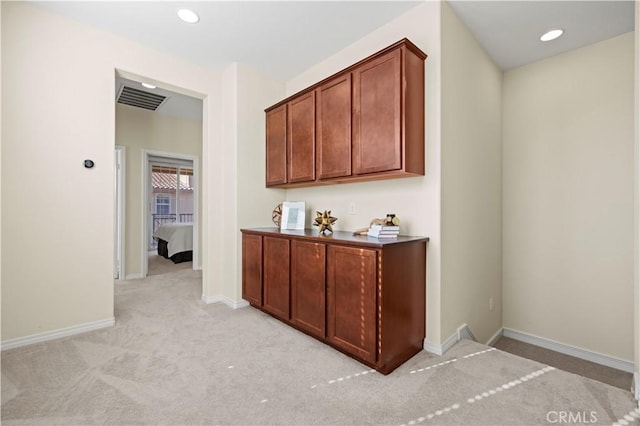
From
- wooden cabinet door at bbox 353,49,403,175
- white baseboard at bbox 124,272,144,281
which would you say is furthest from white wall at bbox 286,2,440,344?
white baseboard at bbox 124,272,144,281

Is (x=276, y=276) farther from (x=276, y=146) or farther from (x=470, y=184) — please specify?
(x=470, y=184)

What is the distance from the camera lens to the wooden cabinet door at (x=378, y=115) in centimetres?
211

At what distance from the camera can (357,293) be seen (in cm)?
201

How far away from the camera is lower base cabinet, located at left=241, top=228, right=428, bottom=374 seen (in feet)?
6.21

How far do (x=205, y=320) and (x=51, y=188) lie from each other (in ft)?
5.86

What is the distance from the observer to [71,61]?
8.43 ft

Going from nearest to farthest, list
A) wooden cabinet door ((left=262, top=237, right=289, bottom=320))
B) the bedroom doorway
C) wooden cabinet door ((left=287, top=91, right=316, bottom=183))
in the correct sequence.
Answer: wooden cabinet door ((left=262, top=237, right=289, bottom=320)) → wooden cabinet door ((left=287, top=91, right=316, bottom=183)) → the bedroom doorway

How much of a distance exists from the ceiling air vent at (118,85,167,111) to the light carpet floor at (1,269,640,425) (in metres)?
3.15

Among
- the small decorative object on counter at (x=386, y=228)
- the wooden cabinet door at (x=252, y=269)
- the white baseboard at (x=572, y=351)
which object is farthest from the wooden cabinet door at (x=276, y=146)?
the white baseboard at (x=572, y=351)

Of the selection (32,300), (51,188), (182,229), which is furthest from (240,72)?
(182,229)

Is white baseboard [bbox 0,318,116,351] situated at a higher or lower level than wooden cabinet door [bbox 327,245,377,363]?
lower

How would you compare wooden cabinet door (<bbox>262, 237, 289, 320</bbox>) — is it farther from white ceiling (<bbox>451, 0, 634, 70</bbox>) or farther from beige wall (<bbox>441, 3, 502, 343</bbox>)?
white ceiling (<bbox>451, 0, 634, 70</bbox>)

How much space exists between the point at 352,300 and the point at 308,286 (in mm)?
499

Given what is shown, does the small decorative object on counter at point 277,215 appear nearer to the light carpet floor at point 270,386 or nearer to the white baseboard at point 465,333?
the light carpet floor at point 270,386
